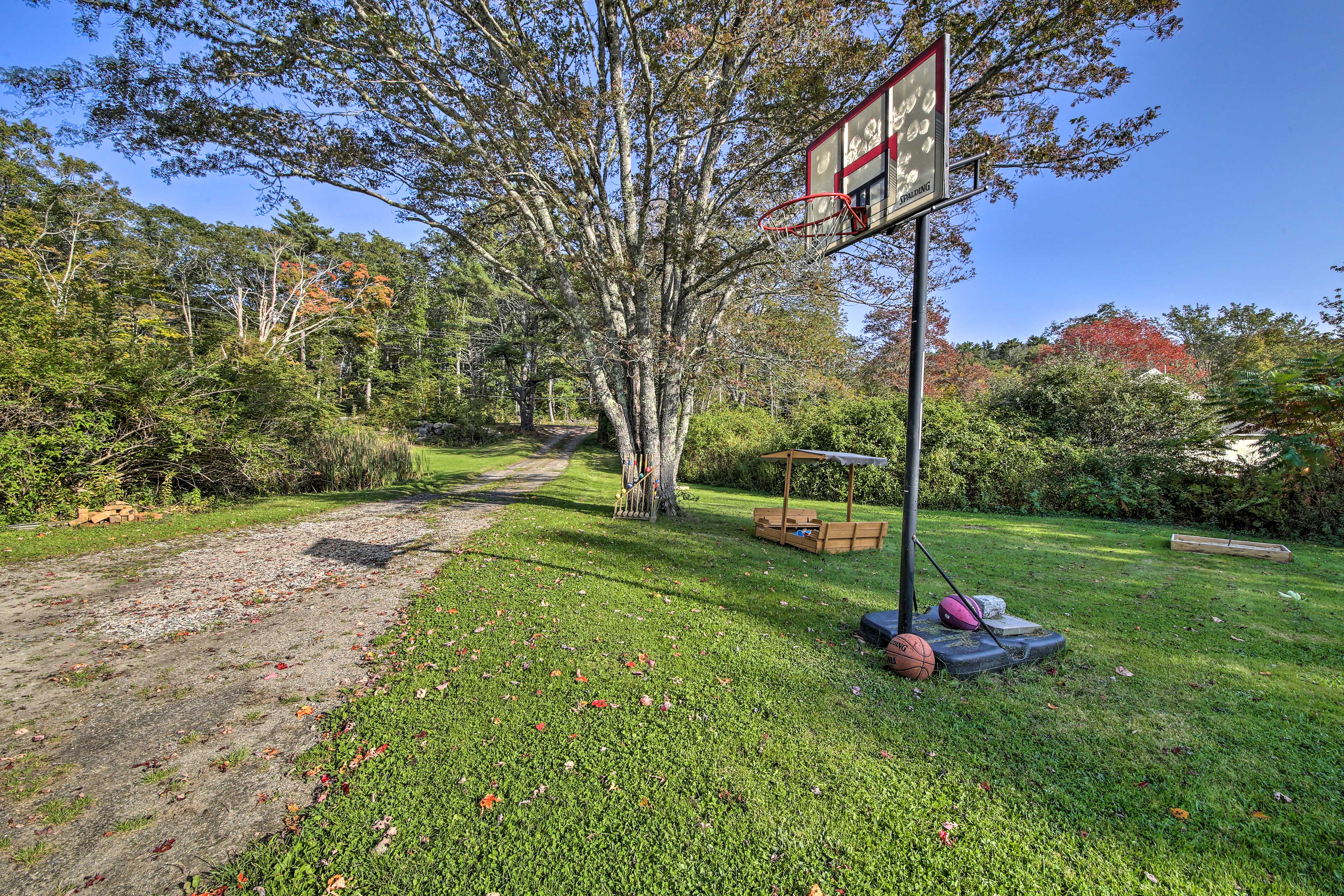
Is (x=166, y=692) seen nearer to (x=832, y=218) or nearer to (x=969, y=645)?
(x=969, y=645)

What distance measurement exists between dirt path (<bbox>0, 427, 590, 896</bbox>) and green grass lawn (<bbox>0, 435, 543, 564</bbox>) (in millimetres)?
721

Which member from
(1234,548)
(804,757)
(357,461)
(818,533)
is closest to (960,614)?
(804,757)

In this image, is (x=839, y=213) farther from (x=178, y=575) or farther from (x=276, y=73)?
(x=276, y=73)

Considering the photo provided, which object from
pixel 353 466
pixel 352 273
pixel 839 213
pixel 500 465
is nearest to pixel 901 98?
pixel 839 213

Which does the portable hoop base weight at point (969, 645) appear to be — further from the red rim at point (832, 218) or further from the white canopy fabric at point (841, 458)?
the red rim at point (832, 218)

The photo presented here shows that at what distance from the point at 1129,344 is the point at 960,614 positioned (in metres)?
31.2

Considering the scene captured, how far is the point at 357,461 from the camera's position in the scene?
14633 mm

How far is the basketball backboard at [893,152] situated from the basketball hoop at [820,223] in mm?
24

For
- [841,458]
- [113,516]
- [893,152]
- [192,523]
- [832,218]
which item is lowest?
[192,523]

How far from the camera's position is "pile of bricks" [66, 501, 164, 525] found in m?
8.54

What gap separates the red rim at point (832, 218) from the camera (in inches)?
196

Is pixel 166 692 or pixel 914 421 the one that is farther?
pixel 914 421

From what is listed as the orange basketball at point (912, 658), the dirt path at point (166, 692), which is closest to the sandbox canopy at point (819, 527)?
the orange basketball at point (912, 658)

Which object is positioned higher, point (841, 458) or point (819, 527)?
point (841, 458)
